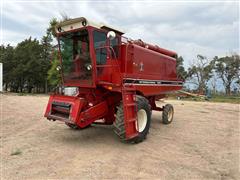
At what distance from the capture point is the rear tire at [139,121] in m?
5.70

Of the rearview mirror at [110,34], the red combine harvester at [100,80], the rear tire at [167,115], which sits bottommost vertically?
the rear tire at [167,115]

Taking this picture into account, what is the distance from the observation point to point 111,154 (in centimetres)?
532

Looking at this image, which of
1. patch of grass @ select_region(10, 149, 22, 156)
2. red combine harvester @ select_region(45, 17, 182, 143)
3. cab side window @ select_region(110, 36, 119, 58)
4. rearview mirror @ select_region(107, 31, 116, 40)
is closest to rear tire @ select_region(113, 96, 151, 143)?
red combine harvester @ select_region(45, 17, 182, 143)

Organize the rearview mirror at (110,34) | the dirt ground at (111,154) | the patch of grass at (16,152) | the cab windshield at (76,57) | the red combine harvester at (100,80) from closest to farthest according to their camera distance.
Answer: the dirt ground at (111,154), the patch of grass at (16,152), the rearview mirror at (110,34), the red combine harvester at (100,80), the cab windshield at (76,57)

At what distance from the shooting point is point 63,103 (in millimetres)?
5965

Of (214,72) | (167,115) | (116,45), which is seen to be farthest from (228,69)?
(116,45)

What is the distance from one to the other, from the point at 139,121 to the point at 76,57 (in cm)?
245

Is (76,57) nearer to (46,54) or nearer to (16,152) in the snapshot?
(16,152)

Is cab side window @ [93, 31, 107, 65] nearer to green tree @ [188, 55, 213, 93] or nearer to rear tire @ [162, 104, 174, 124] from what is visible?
rear tire @ [162, 104, 174, 124]

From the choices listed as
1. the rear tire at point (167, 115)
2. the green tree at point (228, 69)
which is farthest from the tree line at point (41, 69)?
the rear tire at point (167, 115)

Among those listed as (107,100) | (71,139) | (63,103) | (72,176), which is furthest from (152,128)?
(72,176)

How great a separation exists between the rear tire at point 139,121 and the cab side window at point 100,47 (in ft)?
4.06

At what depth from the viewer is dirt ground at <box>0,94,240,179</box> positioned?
4.30m

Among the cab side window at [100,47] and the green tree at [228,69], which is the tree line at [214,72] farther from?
the cab side window at [100,47]
